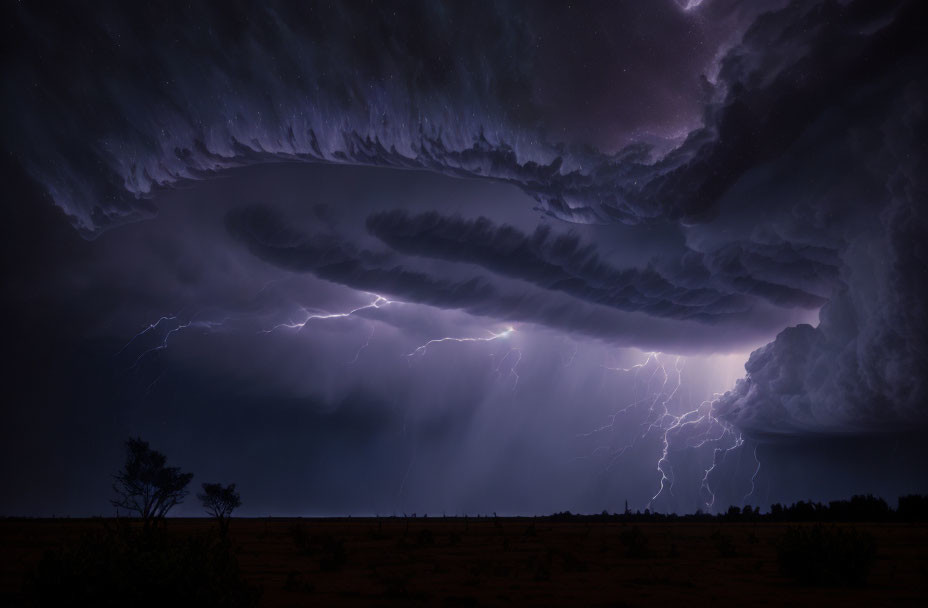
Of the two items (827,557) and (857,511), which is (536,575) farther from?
(857,511)

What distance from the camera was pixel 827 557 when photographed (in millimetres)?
14930

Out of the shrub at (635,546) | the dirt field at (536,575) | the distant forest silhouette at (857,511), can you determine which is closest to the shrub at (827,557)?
the dirt field at (536,575)

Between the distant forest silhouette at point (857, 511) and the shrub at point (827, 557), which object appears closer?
the shrub at point (827, 557)

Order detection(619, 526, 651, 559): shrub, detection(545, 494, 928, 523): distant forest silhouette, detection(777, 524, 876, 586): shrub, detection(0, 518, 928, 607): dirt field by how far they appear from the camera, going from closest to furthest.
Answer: detection(0, 518, 928, 607): dirt field < detection(777, 524, 876, 586): shrub < detection(619, 526, 651, 559): shrub < detection(545, 494, 928, 523): distant forest silhouette

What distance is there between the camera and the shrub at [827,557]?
48.0 feet

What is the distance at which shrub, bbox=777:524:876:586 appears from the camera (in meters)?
14.6

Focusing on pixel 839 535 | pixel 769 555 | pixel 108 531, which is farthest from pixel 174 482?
pixel 839 535

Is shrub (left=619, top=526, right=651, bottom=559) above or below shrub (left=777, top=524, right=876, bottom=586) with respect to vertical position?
below

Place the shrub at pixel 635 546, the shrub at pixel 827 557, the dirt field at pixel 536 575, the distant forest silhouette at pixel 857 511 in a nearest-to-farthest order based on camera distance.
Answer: the dirt field at pixel 536 575
the shrub at pixel 827 557
the shrub at pixel 635 546
the distant forest silhouette at pixel 857 511

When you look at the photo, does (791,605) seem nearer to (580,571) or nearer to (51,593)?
(580,571)

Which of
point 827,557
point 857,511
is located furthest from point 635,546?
→ point 857,511

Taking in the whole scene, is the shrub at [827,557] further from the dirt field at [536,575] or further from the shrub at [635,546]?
the shrub at [635,546]

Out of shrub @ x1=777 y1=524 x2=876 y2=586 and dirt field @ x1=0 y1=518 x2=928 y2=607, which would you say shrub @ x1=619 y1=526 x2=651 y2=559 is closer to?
dirt field @ x1=0 y1=518 x2=928 y2=607

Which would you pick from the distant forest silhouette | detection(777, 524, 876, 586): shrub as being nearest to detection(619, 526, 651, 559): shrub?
detection(777, 524, 876, 586): shrub
